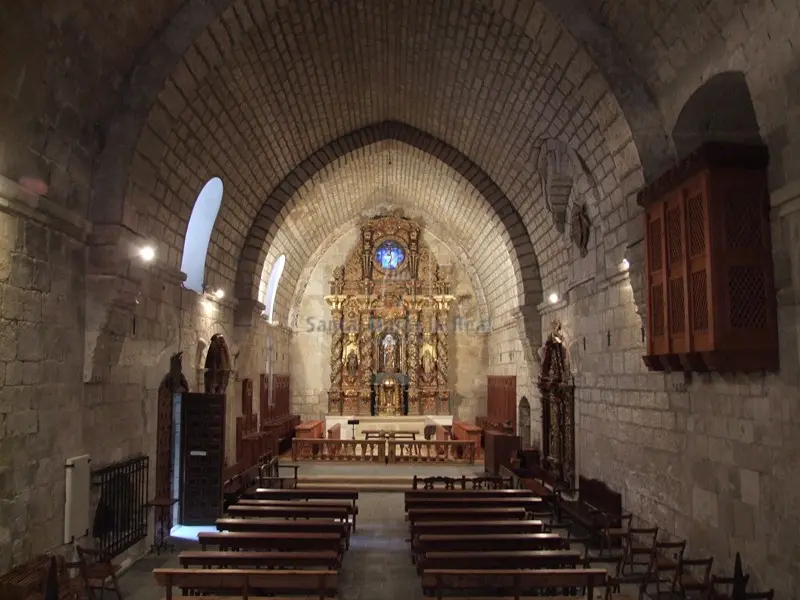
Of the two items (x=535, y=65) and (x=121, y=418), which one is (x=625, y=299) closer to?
(x=535, y=65)

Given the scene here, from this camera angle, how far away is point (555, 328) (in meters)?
13.3

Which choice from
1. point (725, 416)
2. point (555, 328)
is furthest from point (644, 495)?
point (555, 328)

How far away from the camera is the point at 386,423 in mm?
20234

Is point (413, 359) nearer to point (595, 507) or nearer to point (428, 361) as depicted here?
point (428, 361)

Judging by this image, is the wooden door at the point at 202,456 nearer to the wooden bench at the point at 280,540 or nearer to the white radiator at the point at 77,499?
the white radiator at the point at 77,499

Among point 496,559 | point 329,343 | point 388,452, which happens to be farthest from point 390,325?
point 496,559

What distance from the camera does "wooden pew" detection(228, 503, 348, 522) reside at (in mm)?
8719

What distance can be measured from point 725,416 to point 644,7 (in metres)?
4.21

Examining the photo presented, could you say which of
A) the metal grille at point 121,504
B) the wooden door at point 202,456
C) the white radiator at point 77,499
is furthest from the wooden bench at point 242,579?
the wooden door at point 202,456

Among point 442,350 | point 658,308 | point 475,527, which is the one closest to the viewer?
point 658,308

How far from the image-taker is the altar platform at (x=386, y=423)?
65.7ft

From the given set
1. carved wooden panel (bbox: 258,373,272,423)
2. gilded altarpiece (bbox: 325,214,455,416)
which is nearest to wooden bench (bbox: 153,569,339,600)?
carved wooden panel (bbox: 258,373,272,423)

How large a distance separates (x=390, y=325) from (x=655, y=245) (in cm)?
1445

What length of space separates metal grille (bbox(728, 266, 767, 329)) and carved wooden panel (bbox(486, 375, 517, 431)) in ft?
35.6
